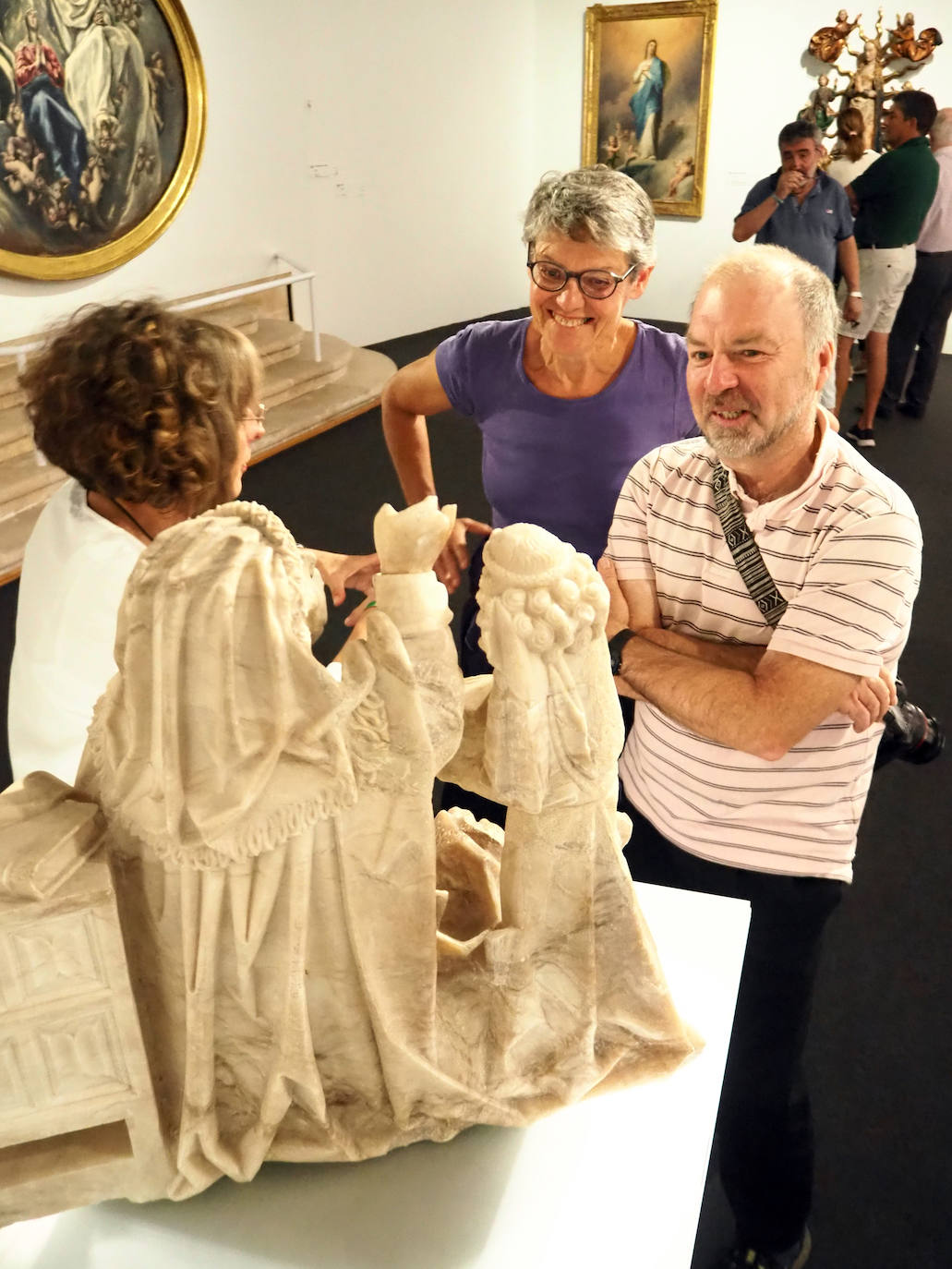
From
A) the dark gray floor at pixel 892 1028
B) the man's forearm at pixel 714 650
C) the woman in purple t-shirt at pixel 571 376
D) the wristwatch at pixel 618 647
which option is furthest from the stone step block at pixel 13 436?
the man's forearm at pixel 714 650

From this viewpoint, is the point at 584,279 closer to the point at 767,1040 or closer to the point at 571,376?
the point at 571,376

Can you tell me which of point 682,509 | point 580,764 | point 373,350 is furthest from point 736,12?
point 580,764

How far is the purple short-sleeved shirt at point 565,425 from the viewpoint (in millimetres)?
2680

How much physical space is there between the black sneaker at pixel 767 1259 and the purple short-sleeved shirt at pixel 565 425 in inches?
68.3

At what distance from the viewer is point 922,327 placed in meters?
7.84

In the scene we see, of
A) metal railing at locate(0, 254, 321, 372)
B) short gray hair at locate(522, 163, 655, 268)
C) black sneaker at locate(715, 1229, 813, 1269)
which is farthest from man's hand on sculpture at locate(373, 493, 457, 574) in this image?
metal railing at locate(0, 254, 321, 372)

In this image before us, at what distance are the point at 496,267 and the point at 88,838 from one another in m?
10.5

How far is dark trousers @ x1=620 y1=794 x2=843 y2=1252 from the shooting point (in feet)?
7.41

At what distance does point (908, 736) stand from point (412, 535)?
1.35m

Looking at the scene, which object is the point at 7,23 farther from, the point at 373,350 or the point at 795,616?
the point at 795,616

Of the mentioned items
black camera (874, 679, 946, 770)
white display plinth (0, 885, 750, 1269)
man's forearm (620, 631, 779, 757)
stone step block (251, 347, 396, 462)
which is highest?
man's forearm (620, 631, 779, 757)

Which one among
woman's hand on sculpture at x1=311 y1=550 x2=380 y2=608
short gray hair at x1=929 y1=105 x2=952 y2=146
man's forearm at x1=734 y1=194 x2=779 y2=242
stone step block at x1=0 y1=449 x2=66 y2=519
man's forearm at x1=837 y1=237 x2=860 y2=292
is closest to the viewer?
woman's hand on sculpture at x1=311 y1=550 x2=380 y2=608

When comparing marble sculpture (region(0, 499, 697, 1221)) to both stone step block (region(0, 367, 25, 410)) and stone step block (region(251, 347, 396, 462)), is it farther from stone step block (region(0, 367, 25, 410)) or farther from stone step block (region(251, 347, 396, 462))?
stone step block (region(251, 347, 396, 462))

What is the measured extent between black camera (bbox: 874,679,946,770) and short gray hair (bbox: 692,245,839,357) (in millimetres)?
768
